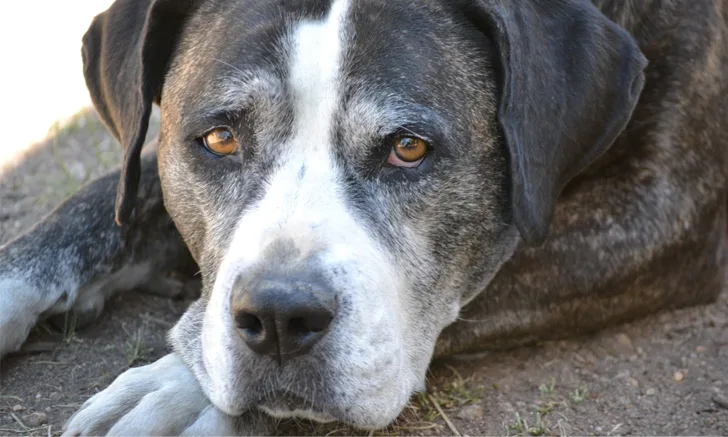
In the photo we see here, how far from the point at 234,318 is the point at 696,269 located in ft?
6.67

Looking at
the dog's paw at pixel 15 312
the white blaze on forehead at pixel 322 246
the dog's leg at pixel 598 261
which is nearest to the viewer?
the white blaze on forehead at pixel 322 246

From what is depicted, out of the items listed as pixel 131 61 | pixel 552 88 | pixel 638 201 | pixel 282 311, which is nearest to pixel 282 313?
pixel 282 311

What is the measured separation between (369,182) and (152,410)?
92 cm

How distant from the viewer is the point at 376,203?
3.12 meters

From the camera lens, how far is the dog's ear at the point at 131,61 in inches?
137

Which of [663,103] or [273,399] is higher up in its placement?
[273,399]

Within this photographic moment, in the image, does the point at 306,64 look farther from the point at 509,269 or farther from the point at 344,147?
the point at 509,269

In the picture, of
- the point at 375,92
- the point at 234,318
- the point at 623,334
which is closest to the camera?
the point at 234,318

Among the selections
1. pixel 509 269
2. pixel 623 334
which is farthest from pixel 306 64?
pixel 623 334

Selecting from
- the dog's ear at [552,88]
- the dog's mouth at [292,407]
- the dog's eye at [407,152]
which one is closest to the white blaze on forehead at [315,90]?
the dog's eye at [407,152]

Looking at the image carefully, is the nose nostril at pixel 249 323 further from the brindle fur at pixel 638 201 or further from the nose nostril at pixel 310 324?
the brindle fur at pixel 638 201

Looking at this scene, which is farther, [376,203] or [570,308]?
[570,308]

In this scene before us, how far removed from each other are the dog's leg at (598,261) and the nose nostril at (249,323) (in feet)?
3.60

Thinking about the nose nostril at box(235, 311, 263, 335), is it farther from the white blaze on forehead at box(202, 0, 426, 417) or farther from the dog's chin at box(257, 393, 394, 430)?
the dog's chin at box(257, 393, 394, 430)
